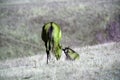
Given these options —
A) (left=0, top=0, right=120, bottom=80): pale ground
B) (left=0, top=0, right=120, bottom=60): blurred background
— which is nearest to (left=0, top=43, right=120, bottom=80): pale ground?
(left=0, top=0, right=120, bottom=80): pale ground

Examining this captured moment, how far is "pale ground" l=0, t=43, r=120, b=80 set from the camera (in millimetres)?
4227

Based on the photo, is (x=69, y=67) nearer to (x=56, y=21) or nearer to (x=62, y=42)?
(x=62, y=42)

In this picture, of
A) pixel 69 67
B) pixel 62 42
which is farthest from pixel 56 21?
pixel 69 67

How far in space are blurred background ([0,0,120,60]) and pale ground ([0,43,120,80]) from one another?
11cm

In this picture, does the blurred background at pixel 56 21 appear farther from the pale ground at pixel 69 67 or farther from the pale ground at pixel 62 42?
the pale ground at pixel 69 67

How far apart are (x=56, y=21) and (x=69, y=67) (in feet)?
2.13

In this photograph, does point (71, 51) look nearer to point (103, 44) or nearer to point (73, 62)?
point (73, 62)

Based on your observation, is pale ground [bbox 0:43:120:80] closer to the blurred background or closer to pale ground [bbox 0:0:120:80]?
pale ground [bbox 0:0:120:80]

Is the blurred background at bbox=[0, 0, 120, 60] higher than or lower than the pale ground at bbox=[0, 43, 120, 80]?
higher

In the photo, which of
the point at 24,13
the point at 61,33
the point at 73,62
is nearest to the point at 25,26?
the point at 24,13

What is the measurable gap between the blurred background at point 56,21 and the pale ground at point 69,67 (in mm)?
105

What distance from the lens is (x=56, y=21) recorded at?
4.48 m

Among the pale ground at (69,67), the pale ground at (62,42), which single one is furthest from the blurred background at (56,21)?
the pale ground at (69,67)

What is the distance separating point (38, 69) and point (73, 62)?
1.58 ft
